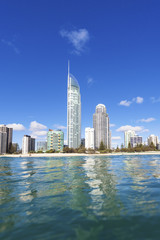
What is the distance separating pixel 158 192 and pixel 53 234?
9263 millimetres

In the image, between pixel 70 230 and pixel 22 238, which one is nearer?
pixel 22 238

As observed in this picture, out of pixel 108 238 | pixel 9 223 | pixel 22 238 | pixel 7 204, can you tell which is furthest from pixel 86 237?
pixel 7 204

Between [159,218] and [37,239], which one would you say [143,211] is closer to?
[159,218]

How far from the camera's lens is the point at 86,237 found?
19.4 ft

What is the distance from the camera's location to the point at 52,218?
7754mm

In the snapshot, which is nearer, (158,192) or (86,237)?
(86,237)

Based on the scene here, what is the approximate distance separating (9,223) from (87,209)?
3843 millimetres

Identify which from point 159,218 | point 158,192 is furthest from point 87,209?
point 158,192

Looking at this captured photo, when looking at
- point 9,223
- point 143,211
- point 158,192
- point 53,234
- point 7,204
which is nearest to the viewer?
point 53,234

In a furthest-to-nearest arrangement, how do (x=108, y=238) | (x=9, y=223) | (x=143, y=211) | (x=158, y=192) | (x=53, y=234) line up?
(x=158, y=192)
(x=143, y=211)
(x=9, y=223)
(x=53, y=234)
(x=108, y=238)

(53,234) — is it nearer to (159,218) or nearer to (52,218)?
(52,218)

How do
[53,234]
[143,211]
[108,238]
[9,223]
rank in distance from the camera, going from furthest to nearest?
1. [143,211]
2. [9,223]
3. [53,234]
4. [108,238]

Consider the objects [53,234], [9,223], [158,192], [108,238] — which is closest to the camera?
[108,238]

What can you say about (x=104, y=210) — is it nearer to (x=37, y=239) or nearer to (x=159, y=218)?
(x=159, y=218)
